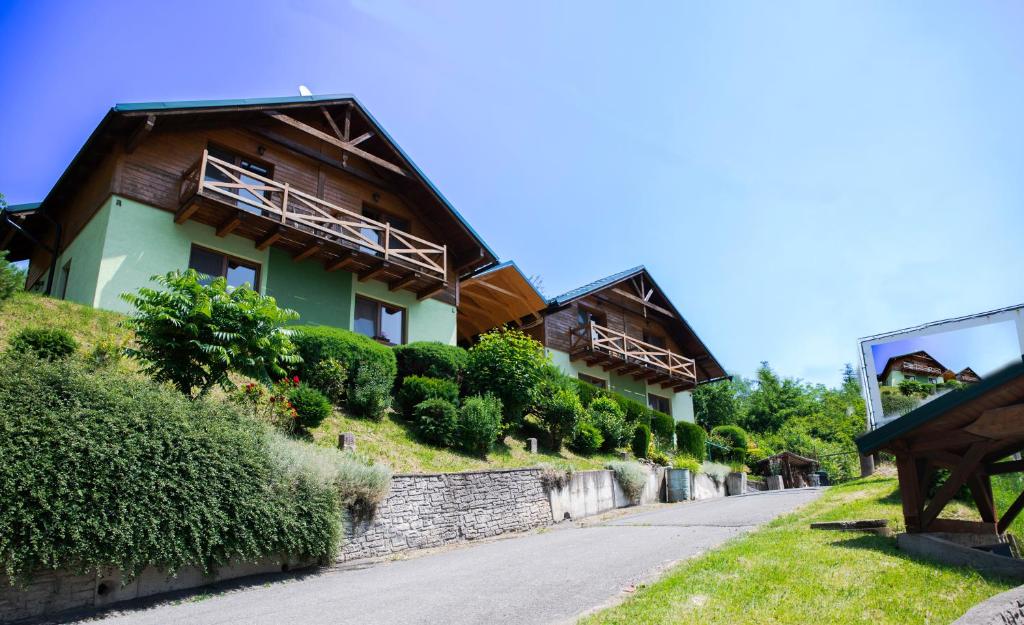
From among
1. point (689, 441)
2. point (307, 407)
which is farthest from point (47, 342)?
point (689, 441)

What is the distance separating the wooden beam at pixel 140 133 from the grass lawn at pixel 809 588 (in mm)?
15313

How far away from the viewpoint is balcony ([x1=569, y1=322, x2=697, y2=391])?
28.8 m

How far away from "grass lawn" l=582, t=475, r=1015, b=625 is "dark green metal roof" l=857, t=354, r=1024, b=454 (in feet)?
4.73

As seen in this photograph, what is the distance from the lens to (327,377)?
15.7m

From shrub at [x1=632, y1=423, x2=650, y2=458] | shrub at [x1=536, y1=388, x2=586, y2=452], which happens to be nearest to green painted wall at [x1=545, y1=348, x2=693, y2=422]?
shrub at [x1=632, y1=423, x2=650, y2=458]

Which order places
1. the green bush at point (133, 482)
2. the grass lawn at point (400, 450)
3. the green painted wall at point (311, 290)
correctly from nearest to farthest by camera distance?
the green bush at point (133, 482) < the grass lawn at point (400, 450) < the green painted wall at point (311, 290)

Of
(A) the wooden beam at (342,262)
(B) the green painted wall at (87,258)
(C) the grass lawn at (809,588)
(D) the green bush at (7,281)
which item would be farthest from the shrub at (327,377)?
(C) the grass lawn at (809,588)

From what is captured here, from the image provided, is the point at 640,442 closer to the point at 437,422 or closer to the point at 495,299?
the point at 495,299

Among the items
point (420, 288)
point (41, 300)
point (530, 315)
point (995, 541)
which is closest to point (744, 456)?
point (530, 315)

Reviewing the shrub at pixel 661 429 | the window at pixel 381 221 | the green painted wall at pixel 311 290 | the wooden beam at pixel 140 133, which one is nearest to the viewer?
the wooden beam at pixel 140 133

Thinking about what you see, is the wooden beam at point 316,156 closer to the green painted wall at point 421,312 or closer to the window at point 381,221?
the window at point 381,221

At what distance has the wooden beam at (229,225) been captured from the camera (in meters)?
17.3

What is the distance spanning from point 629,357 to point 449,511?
59.0ft

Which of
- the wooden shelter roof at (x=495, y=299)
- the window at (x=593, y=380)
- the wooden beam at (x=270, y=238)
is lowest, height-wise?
the window at (x=593, y=380)
